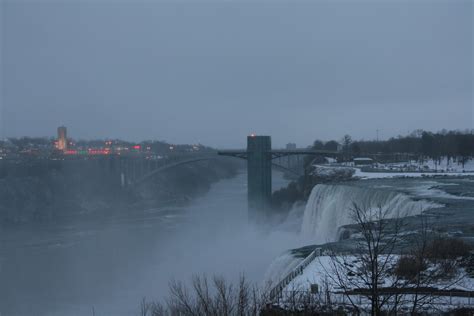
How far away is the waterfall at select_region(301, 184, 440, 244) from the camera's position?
1376 cm

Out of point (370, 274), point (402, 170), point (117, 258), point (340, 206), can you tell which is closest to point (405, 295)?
point (370, 274)

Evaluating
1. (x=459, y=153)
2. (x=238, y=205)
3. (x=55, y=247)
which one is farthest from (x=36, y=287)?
(x=459, y=153)

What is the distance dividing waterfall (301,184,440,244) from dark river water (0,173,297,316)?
5.41 ft

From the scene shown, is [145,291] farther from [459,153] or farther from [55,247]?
[459,153]

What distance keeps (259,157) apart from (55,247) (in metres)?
11.9

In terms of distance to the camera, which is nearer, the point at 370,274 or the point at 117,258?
the point at 370,274

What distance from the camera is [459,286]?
6859mm

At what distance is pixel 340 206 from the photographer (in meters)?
16.6

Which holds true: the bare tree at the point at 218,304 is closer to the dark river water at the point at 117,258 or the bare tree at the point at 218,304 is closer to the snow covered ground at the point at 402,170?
the dark river water at the point at 117,258

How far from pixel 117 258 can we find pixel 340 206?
33.6 feet

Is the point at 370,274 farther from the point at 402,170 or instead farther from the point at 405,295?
the point at 402,170

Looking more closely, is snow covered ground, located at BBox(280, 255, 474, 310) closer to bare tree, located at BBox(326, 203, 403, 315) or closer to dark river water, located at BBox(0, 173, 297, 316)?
bare tree, located at BBox(326, 203, 403, 315)

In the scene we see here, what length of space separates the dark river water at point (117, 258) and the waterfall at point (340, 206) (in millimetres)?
1650

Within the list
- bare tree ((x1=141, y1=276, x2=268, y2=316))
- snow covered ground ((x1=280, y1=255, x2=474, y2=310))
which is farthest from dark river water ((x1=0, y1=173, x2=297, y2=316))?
bare tree ((x1=141, y1=276, x2=268, y2=316))
